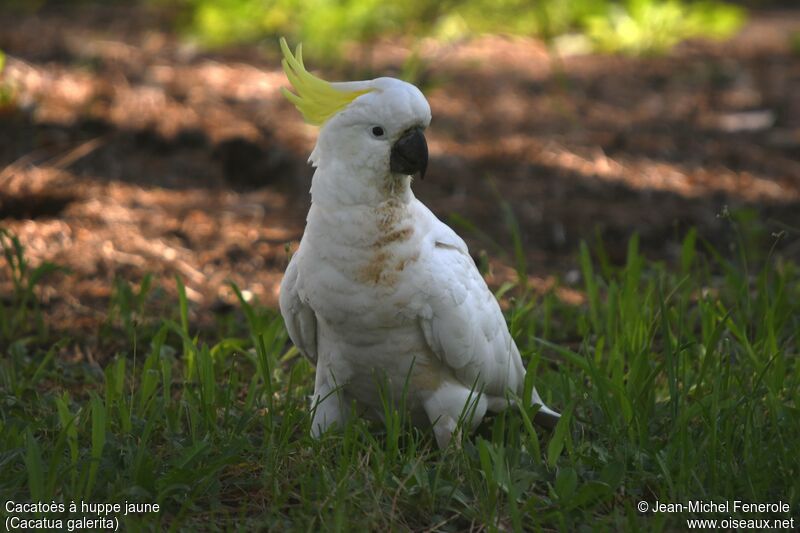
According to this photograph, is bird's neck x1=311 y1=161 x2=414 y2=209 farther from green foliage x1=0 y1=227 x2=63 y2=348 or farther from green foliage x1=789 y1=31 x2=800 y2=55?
green foliage x1=789 y1=31 x2=800 y2=55

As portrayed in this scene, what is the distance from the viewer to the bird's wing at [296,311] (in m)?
2.59

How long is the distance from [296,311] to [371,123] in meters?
0.57

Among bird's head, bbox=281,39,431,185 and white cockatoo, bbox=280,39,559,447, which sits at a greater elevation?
bird's head, bbox=281,39,431,185

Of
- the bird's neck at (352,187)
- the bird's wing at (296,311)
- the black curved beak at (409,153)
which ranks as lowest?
the bird's wing at (296,311)

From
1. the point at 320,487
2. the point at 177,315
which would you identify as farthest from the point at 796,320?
the point at 177,315

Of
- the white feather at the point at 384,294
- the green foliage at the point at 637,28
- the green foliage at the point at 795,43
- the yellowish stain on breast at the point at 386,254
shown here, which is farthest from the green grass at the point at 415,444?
the green foliage at the point at 795,43

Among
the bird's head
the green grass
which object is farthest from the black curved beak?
the green grass

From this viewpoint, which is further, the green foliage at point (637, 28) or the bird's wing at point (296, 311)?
the green foliage at point (637, 28)

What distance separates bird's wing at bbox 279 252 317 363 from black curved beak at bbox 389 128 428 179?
14.9 inches

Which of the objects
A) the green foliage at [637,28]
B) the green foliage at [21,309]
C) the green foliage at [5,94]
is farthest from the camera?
the green foliage at [637,28]

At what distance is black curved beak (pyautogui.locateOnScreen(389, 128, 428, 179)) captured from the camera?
7.82 ft

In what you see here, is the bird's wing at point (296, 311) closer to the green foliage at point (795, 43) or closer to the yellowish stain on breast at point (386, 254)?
the yellowish stain on breast at point (386, 254)

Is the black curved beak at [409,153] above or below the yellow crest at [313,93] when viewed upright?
below

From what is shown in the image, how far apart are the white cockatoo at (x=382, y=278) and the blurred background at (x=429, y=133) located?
628 mm
